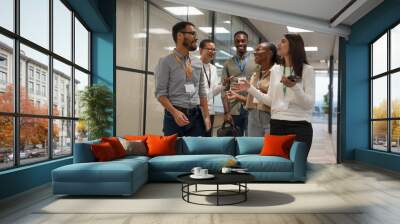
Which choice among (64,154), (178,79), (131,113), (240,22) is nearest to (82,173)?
(178,79)

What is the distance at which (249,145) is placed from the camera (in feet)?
22.0

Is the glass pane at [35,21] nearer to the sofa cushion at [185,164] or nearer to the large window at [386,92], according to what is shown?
the sofa cushion at [185,164]

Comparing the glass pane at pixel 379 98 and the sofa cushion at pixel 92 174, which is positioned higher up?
the glass pane at pixel 379 98

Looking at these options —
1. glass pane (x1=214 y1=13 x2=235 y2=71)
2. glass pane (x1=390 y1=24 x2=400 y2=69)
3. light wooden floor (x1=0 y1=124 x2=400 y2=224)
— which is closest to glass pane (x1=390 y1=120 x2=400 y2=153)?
glass pane (x1=390 y1=24 x2=400 y2=69)

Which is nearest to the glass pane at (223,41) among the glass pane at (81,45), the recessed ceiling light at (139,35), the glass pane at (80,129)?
the recessed ceiling light at (139,35)

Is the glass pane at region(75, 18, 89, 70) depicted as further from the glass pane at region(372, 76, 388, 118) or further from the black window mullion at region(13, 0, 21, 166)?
the glass pane at region(372, 76, 388, 118)

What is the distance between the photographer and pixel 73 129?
7.91 meters

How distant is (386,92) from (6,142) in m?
7.28

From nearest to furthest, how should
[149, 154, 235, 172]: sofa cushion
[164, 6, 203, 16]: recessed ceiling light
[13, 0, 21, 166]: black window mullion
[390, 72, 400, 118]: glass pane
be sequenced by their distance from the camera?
[13, 0, 21, 166]: black window mullion
[149, 154, 235, 172]: sofa cushion
[390, 72, 400, 118]: glass pane
[164, 6, 203, 16]: recessed ceiling light

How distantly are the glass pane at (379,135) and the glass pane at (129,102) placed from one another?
5323mm

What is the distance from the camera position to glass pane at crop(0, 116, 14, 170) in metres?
5.04

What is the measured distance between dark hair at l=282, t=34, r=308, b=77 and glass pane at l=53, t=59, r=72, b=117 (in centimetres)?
445

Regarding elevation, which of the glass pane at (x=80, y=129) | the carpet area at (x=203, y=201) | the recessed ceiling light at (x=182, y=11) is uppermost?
the recessed ceiling light at (x=182, y=11)

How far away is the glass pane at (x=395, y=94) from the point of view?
8141 millimetres
